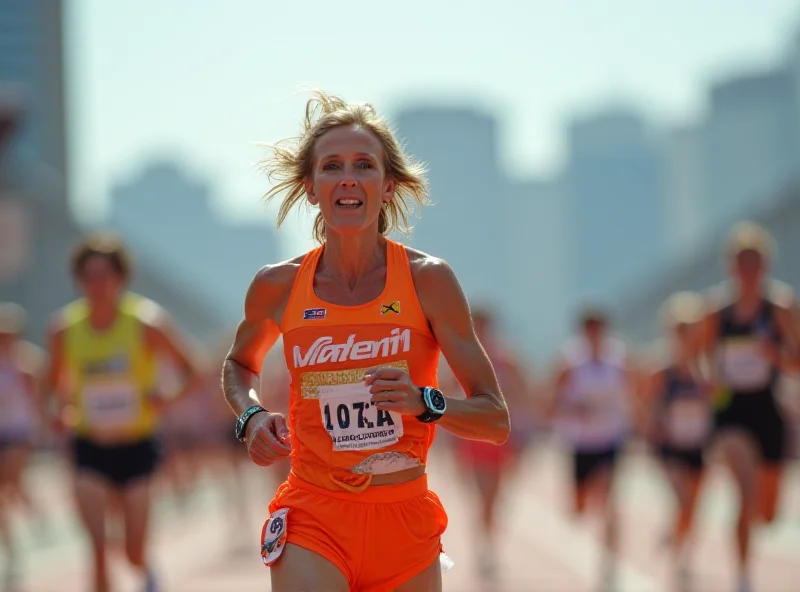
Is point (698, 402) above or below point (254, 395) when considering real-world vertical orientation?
below

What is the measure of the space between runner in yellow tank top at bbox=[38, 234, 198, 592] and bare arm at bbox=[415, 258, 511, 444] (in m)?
3.85

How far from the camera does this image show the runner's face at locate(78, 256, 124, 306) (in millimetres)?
7980

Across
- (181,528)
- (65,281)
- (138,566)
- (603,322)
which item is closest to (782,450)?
(603,322)

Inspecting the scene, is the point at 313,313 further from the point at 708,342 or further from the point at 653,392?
the point at 653,392

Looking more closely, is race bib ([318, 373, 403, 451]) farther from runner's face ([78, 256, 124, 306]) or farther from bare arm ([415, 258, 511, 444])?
runner's face ([78, 256, 124, 306])

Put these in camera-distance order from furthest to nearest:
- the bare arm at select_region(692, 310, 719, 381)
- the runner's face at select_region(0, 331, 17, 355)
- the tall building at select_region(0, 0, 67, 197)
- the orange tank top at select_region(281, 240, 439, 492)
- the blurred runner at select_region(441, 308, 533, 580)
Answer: the tall building at select_region(0, 0, 67, 197) → the runner's face at select_region(0, 331, 17, 355) → the blurred runner at select_region(441, 308, 533, 580) → the bare arm at select_region(692, 310, 719, 381) → the orange tank top at select_region(281, 240, 439, 492)

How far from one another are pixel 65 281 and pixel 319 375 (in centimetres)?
8444

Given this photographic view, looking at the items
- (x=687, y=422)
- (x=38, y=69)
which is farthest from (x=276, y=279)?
(x=38, y=69)

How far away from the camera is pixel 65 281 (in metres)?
86.6

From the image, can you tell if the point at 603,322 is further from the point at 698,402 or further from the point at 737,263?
the point at 737,263

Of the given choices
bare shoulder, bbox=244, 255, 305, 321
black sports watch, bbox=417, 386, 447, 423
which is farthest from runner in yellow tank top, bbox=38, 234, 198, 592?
black sports watch, bbox=417, 386, 447, 423

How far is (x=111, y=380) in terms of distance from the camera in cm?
821

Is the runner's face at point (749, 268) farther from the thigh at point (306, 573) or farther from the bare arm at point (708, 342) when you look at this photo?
the thigh at point (306, 573)

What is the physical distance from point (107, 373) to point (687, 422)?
5.91m
